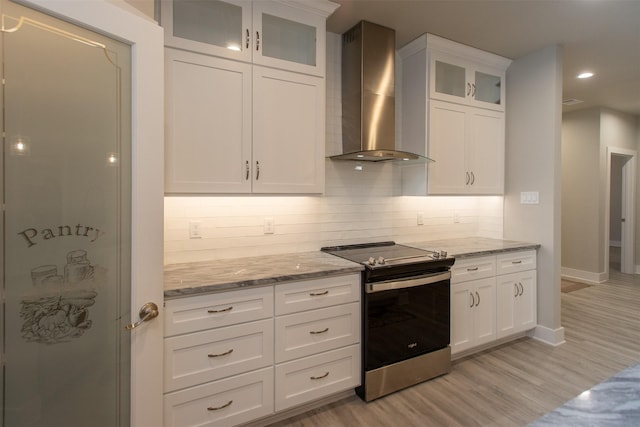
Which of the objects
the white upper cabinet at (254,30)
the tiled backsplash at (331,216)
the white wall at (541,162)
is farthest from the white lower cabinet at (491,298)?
the white upper cabinet at (254,30)

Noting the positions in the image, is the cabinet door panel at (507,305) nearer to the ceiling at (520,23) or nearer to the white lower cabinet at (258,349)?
the white lower cabinet at (258,349)

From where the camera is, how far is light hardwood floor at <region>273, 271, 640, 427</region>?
200cm

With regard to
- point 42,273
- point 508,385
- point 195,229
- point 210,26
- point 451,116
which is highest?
point 210,26

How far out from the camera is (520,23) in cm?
256

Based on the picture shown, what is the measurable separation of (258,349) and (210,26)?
1.94 m

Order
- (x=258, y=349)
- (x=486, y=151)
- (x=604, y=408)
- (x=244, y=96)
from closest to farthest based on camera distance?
(x=604, y=408)
(x=258, y=349)
(x=244, y=96)
(x=486, y=151)

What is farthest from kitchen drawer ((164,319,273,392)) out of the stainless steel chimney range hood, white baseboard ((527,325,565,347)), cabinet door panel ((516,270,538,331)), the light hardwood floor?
white baseboard ((527,325,565,347))

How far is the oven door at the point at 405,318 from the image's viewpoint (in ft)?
6.94

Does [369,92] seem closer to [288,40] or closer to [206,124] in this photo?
[288,40]

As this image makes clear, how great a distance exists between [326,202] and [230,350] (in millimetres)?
1373

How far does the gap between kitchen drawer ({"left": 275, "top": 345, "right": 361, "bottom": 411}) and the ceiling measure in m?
2.40

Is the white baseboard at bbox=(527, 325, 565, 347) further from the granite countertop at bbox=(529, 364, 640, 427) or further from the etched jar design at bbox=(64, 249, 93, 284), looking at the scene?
the etched jar design at bbox=(64, 249, 93, 284)

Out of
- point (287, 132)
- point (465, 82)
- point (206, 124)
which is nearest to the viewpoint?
point (206, 124)

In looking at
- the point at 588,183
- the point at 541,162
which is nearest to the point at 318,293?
the point at 541,162
